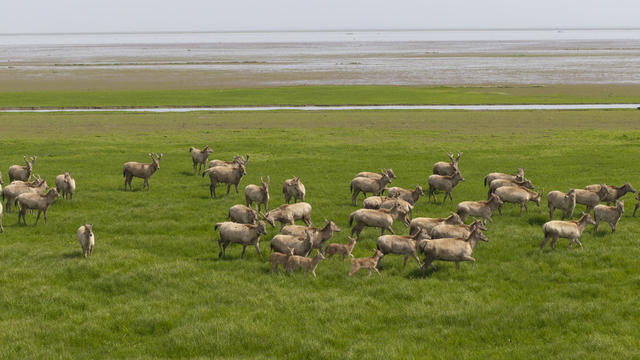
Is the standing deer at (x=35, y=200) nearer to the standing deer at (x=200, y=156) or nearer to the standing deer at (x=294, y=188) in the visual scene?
the standing deer at (x=294, y=188)

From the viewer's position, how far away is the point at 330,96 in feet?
243

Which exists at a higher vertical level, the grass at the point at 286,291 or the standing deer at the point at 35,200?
the standing deer at the point at 35,200

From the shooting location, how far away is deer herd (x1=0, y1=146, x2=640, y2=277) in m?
16.2

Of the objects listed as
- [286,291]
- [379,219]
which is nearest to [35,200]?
[286,291]

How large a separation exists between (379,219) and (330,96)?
185 ft

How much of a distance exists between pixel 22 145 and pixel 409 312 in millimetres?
33528

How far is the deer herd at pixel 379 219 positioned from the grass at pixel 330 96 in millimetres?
44137

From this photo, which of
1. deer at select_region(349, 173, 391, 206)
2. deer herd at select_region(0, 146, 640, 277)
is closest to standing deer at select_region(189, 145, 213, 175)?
deer herd at select_region(0, 146, 640, 277)

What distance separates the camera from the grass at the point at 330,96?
67812mm

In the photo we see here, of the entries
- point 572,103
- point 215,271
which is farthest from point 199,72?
point 215,271

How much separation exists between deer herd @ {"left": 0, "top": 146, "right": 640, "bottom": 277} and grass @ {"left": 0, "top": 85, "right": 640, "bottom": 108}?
44.1 meters

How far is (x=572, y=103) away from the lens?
64.2 meters

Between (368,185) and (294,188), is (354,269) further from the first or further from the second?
(368,185)

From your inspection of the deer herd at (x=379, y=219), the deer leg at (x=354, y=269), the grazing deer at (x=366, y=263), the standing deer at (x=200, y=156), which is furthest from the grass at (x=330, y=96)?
the deer leg at (x=354, y=269)
